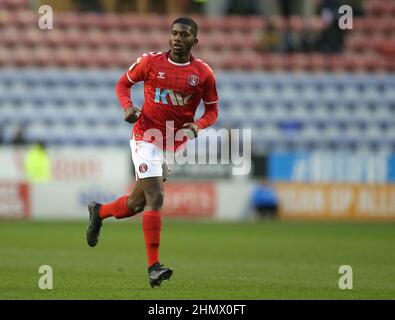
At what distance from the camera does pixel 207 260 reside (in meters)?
11.9

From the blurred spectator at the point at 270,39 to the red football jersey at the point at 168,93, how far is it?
17.1 meters

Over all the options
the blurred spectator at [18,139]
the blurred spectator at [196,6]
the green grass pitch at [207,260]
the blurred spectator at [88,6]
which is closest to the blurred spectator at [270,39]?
the blurred spectator at [196,6]

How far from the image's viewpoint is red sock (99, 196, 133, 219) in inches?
363

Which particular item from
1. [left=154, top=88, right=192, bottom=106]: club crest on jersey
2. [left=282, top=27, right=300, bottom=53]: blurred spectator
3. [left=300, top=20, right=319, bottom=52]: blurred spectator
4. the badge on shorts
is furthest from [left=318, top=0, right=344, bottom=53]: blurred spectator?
the badge on shorts

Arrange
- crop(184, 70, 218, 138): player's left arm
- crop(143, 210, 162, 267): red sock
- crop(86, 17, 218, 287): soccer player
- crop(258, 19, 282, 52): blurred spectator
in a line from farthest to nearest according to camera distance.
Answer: crop(258, 19, 282, 52): blurred spectator, crop(184, 70, 218, 138): player's left arm, crop(86, 17, 218, 287): soccer player, crop(143, 210, 162, 267): red sock

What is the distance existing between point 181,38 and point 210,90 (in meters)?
0.70

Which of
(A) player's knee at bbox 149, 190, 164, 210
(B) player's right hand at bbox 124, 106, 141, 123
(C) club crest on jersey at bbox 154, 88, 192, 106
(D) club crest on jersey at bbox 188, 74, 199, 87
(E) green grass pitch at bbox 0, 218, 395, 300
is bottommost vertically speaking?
(E) green grass pitch at bbox 0, 218, 395, 300

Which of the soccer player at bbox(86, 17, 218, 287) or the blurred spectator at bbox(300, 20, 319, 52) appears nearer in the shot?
the soccer player at bbox(86, 17, 218, 287)

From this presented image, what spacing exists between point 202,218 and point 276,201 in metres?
1.75

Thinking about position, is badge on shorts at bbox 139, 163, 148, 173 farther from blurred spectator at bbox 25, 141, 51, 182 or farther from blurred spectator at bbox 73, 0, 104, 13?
blurred spectator at bbox 73, 0, 104, 13

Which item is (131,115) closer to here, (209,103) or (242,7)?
(209,103)

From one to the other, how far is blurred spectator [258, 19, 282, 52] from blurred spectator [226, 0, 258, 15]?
1.02 meters

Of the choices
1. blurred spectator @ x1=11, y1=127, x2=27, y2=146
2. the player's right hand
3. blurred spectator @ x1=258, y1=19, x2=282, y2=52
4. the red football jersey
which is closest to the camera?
Answer: the player's right hand
